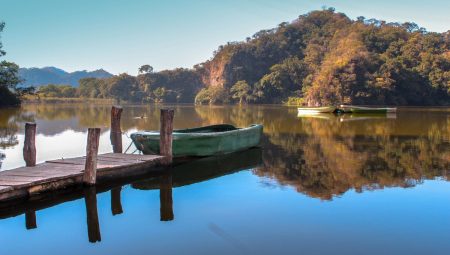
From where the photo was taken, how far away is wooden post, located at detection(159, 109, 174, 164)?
37.5 feet

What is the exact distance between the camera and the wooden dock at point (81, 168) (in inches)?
323

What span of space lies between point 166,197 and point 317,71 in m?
80.2

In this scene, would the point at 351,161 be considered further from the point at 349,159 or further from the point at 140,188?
the point at 140,188

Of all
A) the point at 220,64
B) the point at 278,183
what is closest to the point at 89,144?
the point at 278,183

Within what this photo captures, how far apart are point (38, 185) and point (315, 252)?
548 centimetres

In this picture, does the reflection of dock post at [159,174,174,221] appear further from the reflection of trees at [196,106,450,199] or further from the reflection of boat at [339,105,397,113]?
the reflection of boat at [339,105,397,113]

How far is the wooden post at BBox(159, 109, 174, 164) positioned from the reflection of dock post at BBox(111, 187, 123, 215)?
2.25 meters

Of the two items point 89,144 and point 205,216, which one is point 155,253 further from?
point 89,144

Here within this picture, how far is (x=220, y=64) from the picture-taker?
119 meters

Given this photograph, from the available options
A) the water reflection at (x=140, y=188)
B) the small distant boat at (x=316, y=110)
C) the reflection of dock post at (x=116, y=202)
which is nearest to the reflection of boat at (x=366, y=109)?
the small distant boat at (x=316, y=110)

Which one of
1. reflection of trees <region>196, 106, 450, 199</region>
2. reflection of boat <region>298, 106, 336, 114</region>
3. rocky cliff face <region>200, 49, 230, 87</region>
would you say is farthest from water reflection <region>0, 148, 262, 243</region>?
rocky cliff face <region>200, 49, 230, 87</region>

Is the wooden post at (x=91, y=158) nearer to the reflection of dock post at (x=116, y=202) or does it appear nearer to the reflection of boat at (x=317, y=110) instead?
the reflection of dock post at (x=116, y=202)

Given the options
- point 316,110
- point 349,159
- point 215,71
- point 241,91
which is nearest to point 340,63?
point 316,110

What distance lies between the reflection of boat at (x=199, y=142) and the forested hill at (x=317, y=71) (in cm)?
5514
